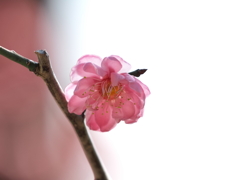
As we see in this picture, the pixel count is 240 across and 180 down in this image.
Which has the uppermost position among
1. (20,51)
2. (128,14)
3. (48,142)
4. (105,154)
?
(20,51)

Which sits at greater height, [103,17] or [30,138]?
[103,17]

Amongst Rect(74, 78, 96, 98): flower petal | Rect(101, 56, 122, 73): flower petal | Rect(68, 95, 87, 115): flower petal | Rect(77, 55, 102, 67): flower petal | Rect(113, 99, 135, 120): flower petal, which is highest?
Rect(77, 55, 102, 67): flower petal

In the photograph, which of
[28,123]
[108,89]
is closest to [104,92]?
[108,89]

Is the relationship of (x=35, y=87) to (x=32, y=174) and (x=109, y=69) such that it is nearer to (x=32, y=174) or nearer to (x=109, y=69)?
(x=32, y=174)

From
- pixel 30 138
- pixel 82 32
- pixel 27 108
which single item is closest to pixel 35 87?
pixel 27 108

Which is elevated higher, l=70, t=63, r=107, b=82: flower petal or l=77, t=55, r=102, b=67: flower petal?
l=77, t=55, r=102, b=67: flower petal

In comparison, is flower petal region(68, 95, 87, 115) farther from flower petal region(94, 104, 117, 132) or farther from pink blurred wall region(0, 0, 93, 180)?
pink blurred wall region(0, 0, 93, 180)

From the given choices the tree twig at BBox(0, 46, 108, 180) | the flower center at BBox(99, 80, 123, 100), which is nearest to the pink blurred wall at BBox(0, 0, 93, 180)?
the tree twig at BBox(0, 46, 108, 180)
